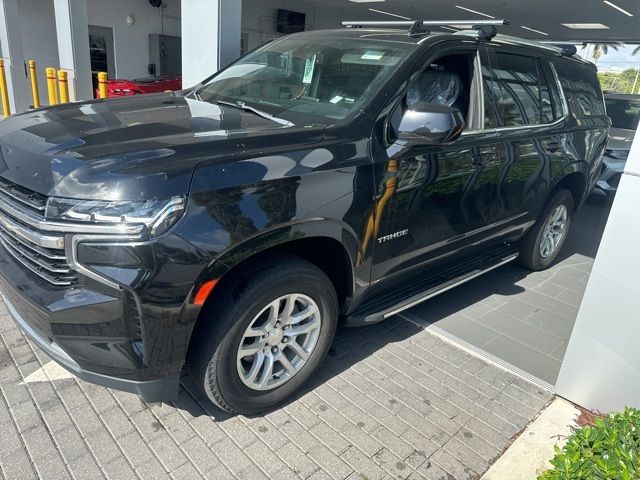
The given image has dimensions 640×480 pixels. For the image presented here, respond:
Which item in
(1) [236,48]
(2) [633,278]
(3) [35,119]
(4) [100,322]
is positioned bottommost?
(4) [100,322]

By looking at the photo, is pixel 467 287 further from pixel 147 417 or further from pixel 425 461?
pixel 147 417

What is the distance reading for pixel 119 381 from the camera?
7.09ft

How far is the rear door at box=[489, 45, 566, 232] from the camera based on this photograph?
365 centimetres

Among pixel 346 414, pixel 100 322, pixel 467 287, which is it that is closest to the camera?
pixel 100 322

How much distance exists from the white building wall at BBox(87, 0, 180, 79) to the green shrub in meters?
16.4

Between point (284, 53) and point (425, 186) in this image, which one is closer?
point (425, 186)

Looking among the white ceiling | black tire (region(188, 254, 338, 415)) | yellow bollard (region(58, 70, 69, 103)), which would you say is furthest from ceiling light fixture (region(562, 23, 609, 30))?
black tire (region(188, 254, 338, 415))

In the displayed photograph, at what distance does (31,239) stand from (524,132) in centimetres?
343

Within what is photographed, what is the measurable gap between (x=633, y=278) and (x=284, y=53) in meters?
2.72

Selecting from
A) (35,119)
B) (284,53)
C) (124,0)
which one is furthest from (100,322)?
(124,0)

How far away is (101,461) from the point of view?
230 cm

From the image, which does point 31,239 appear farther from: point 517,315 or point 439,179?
point 517,315

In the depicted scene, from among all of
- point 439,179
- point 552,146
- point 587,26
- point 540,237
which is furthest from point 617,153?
point 587,26

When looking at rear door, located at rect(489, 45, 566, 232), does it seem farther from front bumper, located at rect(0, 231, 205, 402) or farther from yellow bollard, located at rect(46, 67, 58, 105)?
yellow bollard, located at rect(46, 67, 58, 105)
